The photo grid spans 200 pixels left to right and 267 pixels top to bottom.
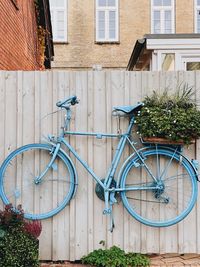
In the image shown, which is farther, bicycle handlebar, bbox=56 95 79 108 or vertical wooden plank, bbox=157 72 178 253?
vertical wooden plank, bbox=157 72 178 253

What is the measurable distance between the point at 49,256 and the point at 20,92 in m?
1.62

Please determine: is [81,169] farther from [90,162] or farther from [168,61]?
[168,61]

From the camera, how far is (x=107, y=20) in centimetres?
2134

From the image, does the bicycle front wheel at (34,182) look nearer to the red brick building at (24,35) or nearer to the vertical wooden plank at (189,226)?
the vertical wooden plank at (189,226)

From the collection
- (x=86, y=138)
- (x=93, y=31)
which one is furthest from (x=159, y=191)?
(x=93, y=31)

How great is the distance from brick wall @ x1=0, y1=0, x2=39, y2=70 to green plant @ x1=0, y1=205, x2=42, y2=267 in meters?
3.47

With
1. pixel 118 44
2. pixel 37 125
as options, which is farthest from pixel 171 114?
pixel 118 44

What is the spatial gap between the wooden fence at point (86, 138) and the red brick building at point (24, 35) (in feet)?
8.68

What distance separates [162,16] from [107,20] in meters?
2.51

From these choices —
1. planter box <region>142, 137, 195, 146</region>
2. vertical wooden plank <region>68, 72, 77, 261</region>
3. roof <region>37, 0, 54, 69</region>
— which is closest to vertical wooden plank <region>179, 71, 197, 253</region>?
planter box <region>142, 137, 195, 146</region>

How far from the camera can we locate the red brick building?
298 inches

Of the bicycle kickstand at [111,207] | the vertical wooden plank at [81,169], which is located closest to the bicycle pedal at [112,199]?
the bicycle kickstand at [111,207]

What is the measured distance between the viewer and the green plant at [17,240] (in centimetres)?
390

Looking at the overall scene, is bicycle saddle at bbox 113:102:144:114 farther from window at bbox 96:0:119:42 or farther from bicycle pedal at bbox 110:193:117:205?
window at bbox 96:0:119:42
